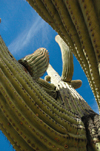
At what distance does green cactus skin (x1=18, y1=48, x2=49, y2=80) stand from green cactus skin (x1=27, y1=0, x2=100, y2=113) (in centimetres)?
141

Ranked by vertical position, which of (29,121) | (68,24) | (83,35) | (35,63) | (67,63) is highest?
(67,63)

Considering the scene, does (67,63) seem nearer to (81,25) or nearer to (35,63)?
(35,63)

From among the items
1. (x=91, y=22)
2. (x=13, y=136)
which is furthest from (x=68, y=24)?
(x=13, y=136)

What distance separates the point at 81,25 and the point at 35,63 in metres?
1.81

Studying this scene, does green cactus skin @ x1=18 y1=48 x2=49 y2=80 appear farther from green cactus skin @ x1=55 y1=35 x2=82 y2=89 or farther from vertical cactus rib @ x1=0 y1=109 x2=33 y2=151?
vertical cactus rib @ x1=0 y1=109 x2=33 y2=151

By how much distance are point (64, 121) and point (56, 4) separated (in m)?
1.25

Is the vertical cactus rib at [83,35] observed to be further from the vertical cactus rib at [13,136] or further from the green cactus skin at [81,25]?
the vertical cactus rib at [13,136]

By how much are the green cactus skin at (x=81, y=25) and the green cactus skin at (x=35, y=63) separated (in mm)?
1406

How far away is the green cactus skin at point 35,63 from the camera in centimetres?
304

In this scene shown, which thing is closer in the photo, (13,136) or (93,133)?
(13,136)

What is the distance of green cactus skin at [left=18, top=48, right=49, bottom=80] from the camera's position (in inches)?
120

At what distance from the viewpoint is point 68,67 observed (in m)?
4.31

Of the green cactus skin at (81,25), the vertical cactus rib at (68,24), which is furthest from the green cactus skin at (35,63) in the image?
the vertical cactus rib at (68,24)

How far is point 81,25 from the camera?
142 centimetres
